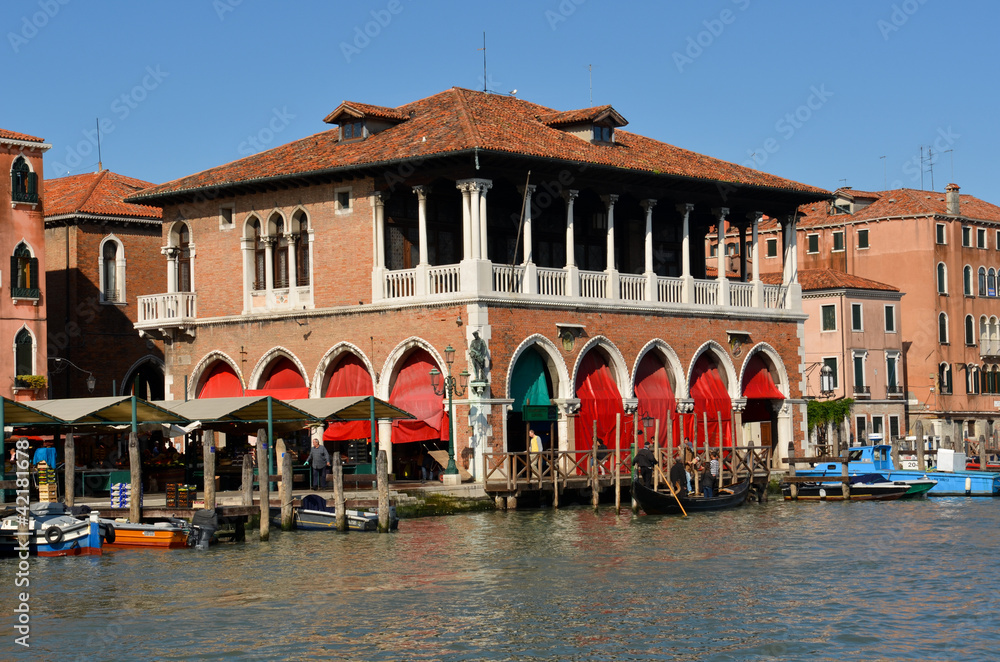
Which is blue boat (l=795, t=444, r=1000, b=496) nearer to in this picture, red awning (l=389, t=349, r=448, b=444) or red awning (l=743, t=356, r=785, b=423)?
red awning (l=743, t=356, r=785, b=423)

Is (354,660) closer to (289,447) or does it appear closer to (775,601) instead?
(775,601)

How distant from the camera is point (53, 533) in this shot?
24734mm

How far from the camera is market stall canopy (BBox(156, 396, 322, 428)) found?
3006 cm

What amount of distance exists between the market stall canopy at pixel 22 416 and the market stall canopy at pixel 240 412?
2623 millimetres

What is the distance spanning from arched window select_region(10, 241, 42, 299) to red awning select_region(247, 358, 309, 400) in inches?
259

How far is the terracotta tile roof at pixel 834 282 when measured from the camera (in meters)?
57.1

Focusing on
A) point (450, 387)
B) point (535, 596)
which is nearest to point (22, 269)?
point (450, 387)

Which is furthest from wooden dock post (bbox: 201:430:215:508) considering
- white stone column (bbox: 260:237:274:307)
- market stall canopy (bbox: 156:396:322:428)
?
white stone column (bbox: 260:237:274:307)

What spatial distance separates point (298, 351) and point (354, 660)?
774 inches

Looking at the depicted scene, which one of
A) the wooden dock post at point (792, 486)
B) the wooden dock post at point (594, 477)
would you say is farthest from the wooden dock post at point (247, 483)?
the wooden dock post at point (792, 486)

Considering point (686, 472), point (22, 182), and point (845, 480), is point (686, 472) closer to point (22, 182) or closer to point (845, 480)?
point (845, 480)

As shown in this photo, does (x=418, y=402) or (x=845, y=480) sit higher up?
(x=418, y=402)

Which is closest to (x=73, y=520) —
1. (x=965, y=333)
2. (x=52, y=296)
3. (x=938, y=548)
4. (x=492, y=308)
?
(x=492, y=308)

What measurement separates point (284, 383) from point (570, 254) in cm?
726
